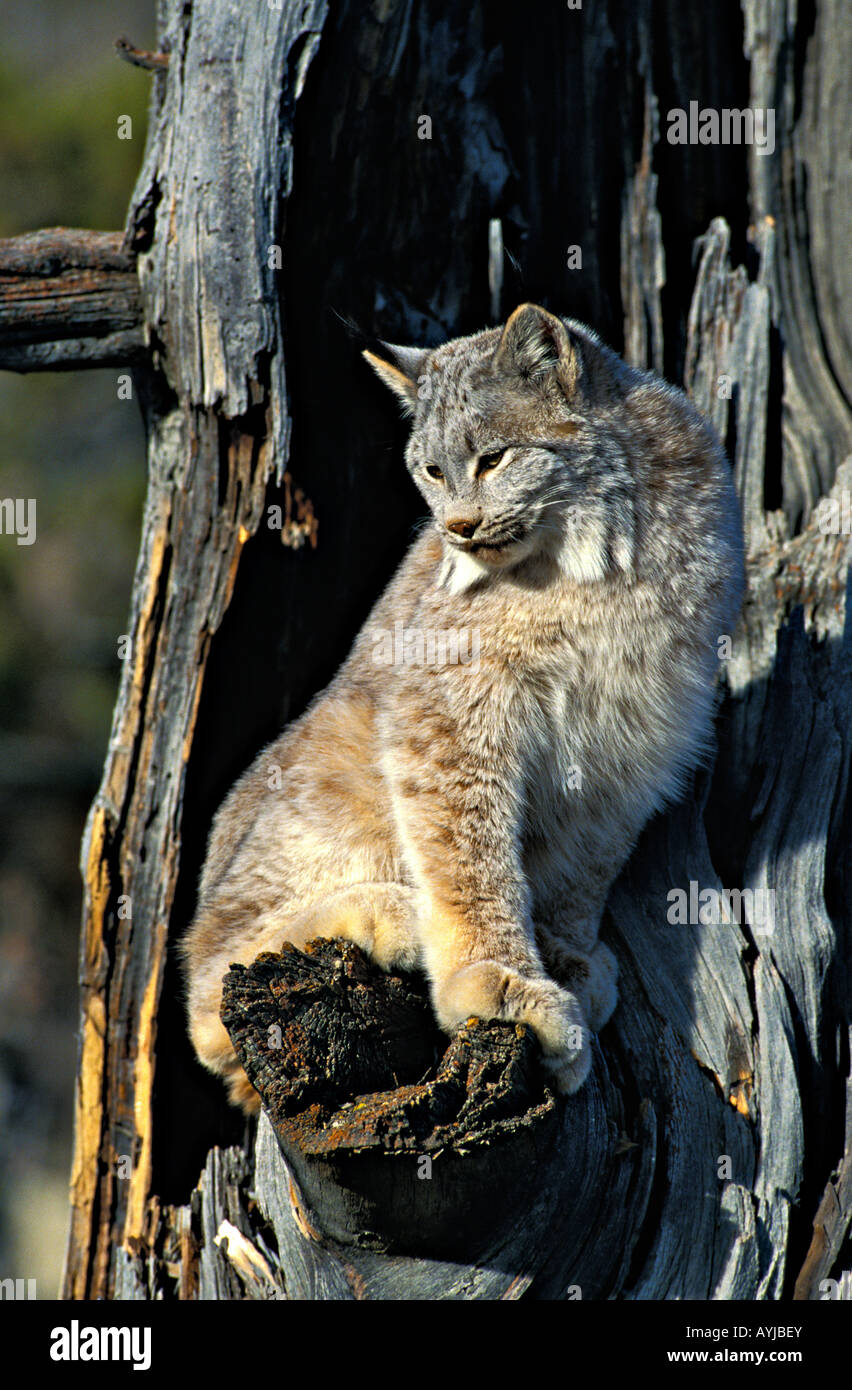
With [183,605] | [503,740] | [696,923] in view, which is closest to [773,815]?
[696,923]

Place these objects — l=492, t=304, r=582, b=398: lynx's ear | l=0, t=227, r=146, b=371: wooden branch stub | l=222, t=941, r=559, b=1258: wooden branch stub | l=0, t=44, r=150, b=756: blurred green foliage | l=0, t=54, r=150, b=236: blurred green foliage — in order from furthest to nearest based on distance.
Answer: l=0, t=44, r=150, b=756: blurred green foliage
l=0, t=54, r=150, b=236: blurred green foliage
l=0, t=227, r=146, b=371: wooden branch stub
l=492, t=304, r=582, b=398: lynx's ear
l=222, t=941, r=559, b=1258: wooden branch stub

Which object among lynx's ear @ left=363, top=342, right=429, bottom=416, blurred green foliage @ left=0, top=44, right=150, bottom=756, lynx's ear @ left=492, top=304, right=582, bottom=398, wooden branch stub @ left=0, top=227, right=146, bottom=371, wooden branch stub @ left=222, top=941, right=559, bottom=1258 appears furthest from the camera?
blurred green foliage @ left=0, top=44, right=150, bottom=756

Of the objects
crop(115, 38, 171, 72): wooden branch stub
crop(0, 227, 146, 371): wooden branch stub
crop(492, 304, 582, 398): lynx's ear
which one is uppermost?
crop(115, 38, 171, 72): wooden branch stub

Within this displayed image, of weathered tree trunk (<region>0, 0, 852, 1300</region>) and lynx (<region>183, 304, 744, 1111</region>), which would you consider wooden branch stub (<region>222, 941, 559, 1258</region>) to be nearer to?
weathered tree trunk (<region>0, 0, 852, 1300</region>)

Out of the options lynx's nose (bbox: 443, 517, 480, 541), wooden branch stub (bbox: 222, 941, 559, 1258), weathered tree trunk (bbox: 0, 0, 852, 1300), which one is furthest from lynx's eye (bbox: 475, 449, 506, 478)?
wooden branch stub (bbox: 222, 941, 559, 1258)

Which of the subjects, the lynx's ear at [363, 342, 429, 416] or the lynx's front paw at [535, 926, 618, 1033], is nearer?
the lynx's front paw at [535, 926, 618, 1033]

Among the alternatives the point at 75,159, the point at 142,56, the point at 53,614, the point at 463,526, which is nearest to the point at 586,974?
the point at 463,526

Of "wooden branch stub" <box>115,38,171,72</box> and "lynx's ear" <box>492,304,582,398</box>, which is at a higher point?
"wooden branch stub" <box>115,38,171,72</box>

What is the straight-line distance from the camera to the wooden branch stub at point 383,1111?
8.47ft

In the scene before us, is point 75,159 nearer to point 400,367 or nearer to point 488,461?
point 400,367

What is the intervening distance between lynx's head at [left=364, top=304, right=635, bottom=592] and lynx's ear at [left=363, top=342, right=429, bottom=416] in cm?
17

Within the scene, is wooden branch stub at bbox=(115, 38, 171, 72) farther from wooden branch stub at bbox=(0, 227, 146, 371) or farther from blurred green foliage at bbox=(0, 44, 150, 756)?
blurred green foliage at bbox=(0, 44, 150, 756)

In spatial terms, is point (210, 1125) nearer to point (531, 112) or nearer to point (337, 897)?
point (337, 897)

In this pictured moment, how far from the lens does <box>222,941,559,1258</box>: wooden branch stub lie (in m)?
2.58
